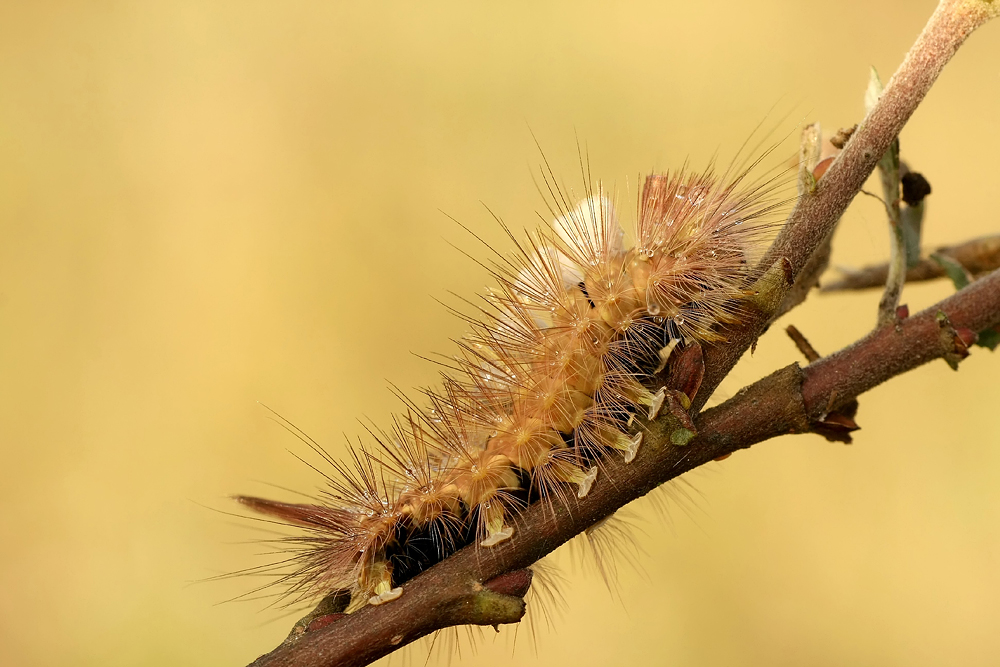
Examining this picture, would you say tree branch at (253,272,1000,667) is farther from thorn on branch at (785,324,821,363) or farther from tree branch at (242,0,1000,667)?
thorn on branch at (785,324,821,363)

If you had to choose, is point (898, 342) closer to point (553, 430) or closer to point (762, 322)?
point (762, 322)

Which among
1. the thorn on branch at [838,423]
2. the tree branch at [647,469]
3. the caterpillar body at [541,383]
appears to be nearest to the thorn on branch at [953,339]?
the tree branch at [647,469]

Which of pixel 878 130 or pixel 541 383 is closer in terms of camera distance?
pixel 878 130

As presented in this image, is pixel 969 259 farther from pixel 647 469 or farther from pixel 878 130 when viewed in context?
pixel 647 469

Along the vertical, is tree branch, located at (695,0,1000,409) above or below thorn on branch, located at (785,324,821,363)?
above

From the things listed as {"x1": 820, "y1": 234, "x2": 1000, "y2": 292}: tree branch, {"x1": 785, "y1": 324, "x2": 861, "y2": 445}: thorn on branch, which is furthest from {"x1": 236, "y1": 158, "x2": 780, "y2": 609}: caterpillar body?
{"x1": 820, "y1": 234, "x2": 1000, "y2": 292}: tree branch

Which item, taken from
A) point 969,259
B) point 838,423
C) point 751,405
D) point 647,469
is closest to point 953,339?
point 838,423

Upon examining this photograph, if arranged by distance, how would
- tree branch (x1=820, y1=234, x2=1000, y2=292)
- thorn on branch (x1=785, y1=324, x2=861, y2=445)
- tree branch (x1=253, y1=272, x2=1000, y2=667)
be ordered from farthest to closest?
tree branch (x1=820, y1=234, x2=1000, y2=292)
thorn on branch (x1=785, y1=324, x2=861, y2=445)
tree branch (x1=253, y1=272, x2=1000, y2=667)

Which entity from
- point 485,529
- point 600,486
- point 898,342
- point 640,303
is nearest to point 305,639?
point 485,529
